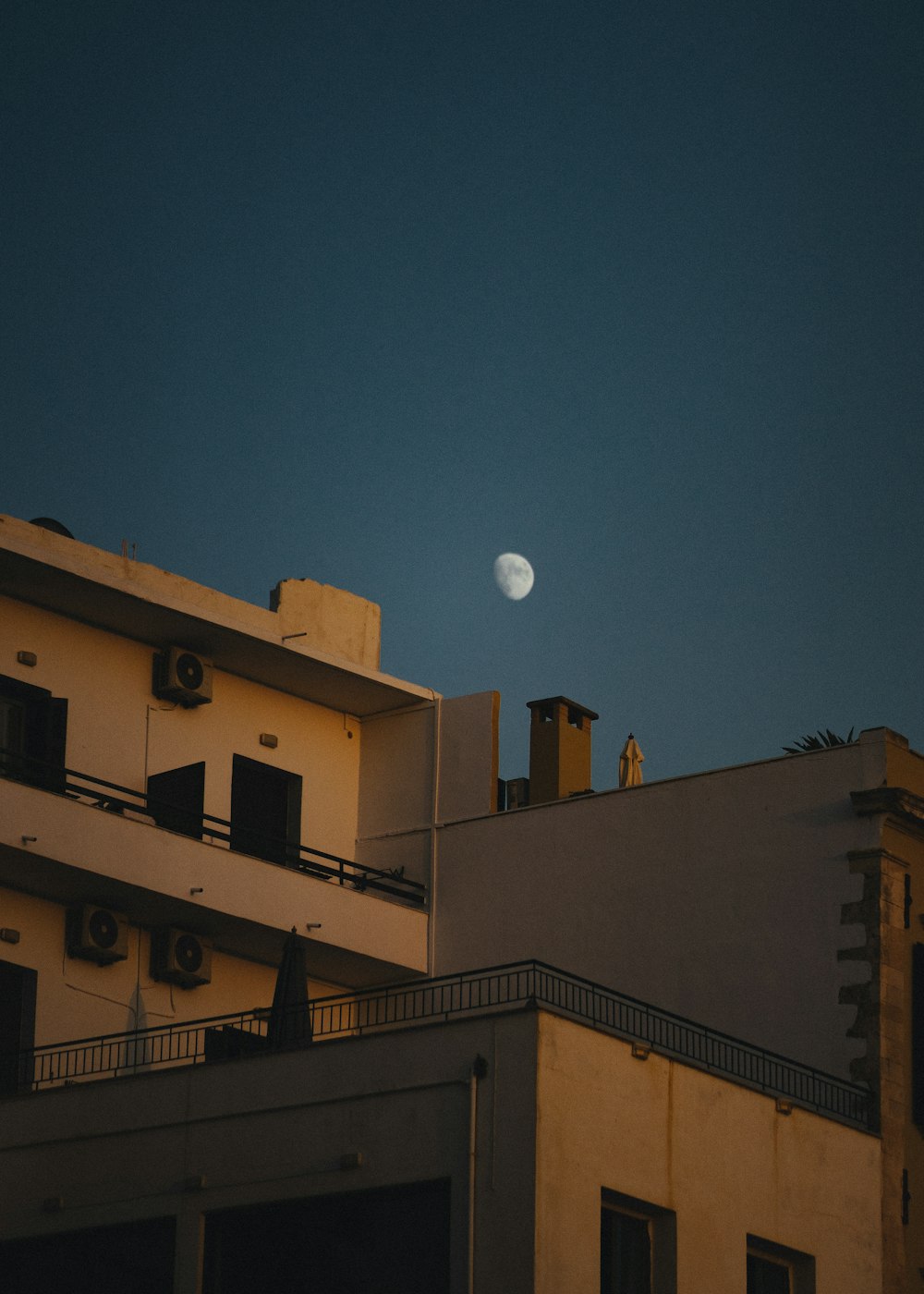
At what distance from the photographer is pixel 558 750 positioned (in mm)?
30781

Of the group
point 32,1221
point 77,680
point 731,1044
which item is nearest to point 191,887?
point 77,680

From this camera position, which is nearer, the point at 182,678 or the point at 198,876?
the point at 198,876

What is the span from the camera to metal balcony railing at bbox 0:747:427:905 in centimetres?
2670

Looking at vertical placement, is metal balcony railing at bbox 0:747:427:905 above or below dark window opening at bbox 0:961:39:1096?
above

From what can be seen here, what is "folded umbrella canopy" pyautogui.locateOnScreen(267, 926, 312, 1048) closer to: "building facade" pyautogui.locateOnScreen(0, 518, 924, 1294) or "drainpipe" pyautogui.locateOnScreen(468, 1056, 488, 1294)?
"building facade" pyautogui.locateOnScreen(0, 518, 924, 1294)

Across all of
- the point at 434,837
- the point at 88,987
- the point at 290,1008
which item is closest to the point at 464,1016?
the point at 290,1008

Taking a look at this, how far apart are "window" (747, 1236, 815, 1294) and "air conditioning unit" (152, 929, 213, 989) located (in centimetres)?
812

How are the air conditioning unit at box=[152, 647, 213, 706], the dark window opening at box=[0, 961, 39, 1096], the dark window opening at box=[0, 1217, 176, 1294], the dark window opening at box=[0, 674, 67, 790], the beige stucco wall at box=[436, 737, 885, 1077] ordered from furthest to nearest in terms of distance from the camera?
the air conditioning unit at box=[152, 647, 213, 706] → the dark window opening at box=[0, 674, 67, 790] → the beige stucco wall at box=[436, 737, 885, 1077] → the dark window opening at box=[0, 961, 39, 1096] → the dark window opening at box=[0, 1217, 176, 1294]

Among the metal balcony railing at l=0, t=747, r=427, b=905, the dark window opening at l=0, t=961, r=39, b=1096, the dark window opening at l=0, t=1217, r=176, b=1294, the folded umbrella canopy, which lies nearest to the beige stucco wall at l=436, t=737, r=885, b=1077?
the metal balcony railing at l=0, t=747, r=427, b=905

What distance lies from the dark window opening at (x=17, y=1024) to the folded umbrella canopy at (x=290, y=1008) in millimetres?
3086

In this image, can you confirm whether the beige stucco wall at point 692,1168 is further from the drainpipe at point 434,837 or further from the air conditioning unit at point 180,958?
the air conditioning unit at point 180,958

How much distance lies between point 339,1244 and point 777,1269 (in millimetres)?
4906

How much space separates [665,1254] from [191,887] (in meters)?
8.01

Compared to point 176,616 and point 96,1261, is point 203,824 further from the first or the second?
point 96,1261
